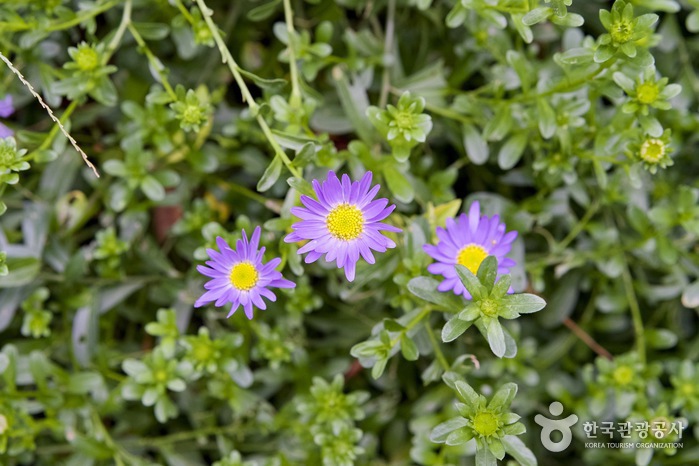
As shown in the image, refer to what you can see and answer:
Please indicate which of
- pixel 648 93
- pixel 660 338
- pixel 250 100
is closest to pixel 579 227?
pixel 660 338

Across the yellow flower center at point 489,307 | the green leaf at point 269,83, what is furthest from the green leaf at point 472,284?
A: the green leaf at point 269,83

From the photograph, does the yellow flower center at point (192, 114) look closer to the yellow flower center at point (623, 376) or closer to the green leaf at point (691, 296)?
the yellow flower center at point (623, 376)

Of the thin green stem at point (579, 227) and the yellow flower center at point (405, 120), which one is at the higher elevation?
the yellow flower center at point (405, 120)

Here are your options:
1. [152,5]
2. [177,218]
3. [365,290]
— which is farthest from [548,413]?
[152,5]

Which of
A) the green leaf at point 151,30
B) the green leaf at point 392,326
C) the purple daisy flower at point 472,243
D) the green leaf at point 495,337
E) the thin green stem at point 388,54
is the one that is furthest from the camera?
the thin green stem at point 388,54

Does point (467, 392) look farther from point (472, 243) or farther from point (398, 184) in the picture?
point (398, 184)

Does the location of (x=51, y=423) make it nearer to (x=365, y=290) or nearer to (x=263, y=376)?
(x=263, y=376)

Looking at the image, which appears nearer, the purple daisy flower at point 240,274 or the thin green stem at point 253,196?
the purple daisy flower at point 240,274
